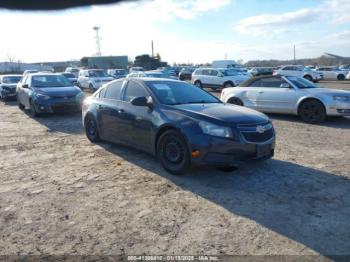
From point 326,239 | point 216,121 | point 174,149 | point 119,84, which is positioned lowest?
point 326,239

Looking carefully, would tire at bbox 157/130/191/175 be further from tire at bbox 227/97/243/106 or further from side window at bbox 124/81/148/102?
tire at bbox 227/97/243/106

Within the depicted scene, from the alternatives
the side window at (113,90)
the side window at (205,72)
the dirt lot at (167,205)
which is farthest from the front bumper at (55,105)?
the side window at (205,72)

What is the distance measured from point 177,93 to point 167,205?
2.62 metres

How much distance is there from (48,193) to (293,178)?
3.63 metres

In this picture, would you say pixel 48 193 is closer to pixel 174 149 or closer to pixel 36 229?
pixel 36 229

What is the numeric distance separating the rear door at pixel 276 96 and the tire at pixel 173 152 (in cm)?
666

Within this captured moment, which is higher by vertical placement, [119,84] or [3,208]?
[119,84]

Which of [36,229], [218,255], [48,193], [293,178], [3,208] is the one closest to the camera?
[218,255]

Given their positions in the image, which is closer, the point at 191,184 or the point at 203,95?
the point at 191,184

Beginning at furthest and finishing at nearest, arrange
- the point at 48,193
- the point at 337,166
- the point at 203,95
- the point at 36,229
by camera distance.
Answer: the point at 203,95
the point at 337,166
the point at 48,193
the point at 36,229

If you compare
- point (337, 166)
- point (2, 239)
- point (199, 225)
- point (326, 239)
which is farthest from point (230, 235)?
point (337, 166)

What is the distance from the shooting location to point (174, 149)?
5.71m

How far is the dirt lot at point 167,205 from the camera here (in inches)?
141

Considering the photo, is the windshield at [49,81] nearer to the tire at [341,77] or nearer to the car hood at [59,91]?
the car hood at [59,91]
